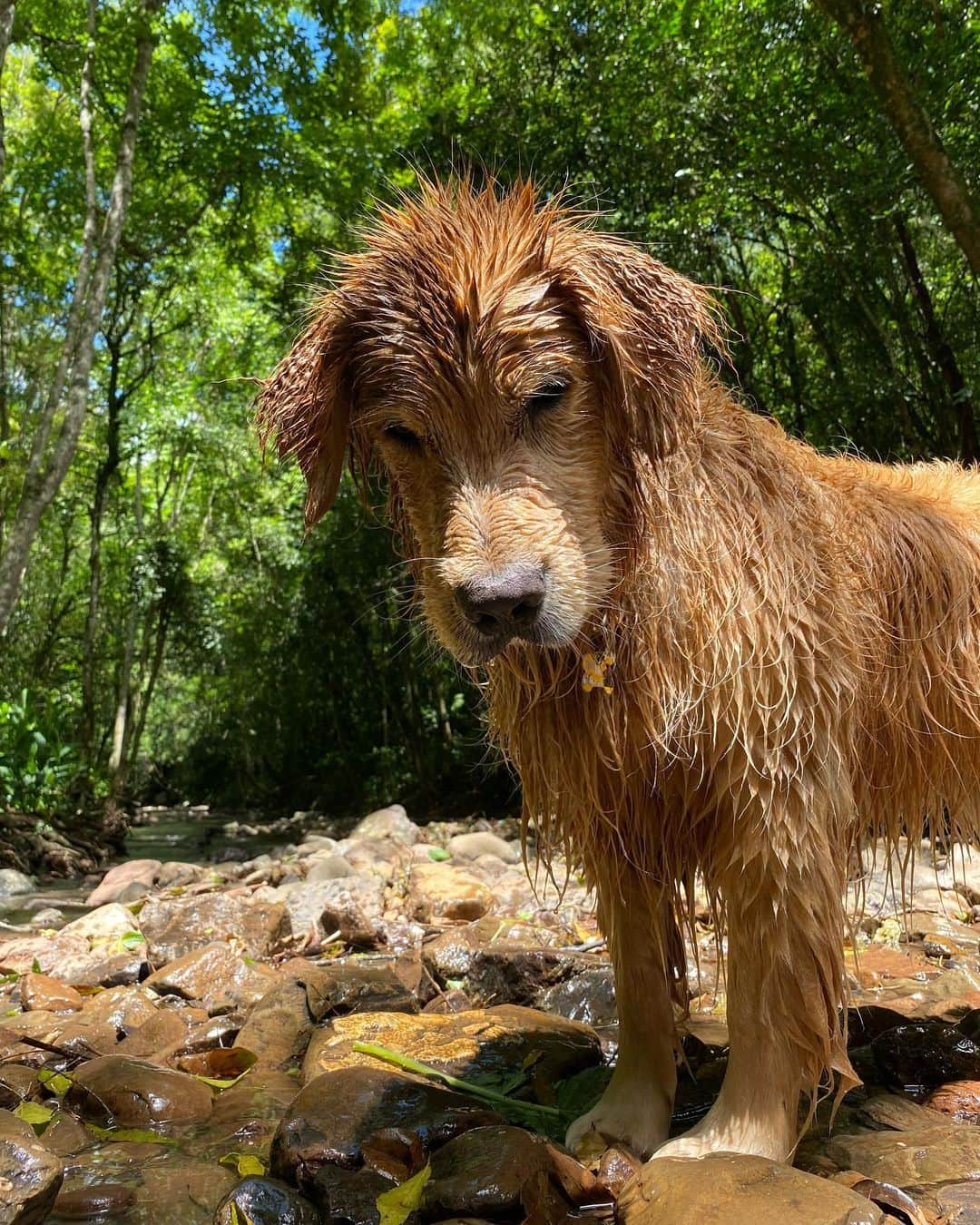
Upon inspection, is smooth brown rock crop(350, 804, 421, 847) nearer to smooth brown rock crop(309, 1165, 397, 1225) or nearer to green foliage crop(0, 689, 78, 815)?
green foliage crop(0, 689, 78, 815)

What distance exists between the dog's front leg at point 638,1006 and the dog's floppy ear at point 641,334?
5.17 ft

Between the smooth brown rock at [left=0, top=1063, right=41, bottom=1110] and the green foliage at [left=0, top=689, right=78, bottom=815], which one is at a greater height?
the green foliage at [left=0, top=689, right=78, bottom=815]

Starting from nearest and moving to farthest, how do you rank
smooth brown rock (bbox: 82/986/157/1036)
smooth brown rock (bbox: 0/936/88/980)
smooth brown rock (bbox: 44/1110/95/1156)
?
smooth brown rock (bbox: 44/1110/95/1156), smooth brown rock (bbox: 82/986/157/1036), smooth brown rock (bbox: 0/936/88/980)

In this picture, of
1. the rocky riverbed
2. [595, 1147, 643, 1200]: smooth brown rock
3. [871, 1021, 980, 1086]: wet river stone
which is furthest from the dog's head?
[871, 1021, 980, 1086]: wet river stone

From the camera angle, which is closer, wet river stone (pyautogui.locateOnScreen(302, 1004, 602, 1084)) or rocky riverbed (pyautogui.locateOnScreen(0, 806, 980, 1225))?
rocky riverbed (pyautogui.locateOnScreen(0, 806, 980, 1225))

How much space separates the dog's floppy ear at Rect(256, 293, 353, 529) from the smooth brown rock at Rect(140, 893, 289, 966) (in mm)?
3911

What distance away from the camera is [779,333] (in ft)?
47.5

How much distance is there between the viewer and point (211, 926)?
20.9ft

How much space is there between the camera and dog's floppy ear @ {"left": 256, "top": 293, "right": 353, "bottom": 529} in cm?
285

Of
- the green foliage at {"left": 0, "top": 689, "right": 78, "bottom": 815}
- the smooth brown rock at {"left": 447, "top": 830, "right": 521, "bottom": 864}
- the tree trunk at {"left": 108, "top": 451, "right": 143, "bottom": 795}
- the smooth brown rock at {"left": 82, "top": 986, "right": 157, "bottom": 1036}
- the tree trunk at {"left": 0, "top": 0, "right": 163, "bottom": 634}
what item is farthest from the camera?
the tree trunk at {"left": 108, "top": 451, "right": 143, "bottom": 795}

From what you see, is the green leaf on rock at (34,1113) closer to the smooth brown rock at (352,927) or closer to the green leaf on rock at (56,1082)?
the green leaf on rock at (56,1082)

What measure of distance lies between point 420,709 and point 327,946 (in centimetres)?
1391

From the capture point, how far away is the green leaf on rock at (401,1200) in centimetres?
260

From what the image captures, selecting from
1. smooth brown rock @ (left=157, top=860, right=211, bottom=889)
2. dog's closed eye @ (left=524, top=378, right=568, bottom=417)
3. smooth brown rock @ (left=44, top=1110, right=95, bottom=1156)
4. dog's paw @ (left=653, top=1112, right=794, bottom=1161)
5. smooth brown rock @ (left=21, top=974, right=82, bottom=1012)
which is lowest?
smooth brown rock @ (left=157, top=860, right=211, bottom=889)
